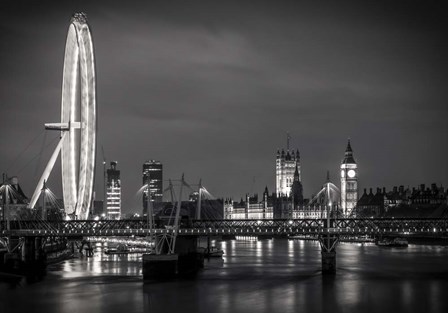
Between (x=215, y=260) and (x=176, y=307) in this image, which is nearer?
(x=176, y=307)

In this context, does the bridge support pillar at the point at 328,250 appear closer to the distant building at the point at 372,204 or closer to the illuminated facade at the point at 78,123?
the illuminated facade at the point at 78,123

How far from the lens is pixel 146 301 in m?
46.1

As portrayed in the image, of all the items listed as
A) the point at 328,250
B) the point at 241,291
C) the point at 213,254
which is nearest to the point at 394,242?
the point at 213,254

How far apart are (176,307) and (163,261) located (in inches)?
550

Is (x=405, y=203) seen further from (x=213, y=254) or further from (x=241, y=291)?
(x=241, y=291)

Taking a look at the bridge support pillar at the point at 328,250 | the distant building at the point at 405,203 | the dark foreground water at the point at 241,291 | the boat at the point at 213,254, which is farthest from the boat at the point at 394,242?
the bridge support pillar at the point at 328,250

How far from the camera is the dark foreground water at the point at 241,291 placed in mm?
44250

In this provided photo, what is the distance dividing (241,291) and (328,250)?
11.4m

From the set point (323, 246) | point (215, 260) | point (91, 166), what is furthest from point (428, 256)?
point (91, 166)

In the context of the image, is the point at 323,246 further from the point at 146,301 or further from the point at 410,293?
the point at 146,301

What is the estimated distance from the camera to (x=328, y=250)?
6050 cm

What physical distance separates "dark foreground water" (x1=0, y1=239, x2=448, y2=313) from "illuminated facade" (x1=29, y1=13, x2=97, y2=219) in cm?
632

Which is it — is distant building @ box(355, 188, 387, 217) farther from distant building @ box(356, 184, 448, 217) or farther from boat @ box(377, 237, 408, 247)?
boat @ box(377, 237, 408, 247)

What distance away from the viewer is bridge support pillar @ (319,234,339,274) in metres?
59.7
